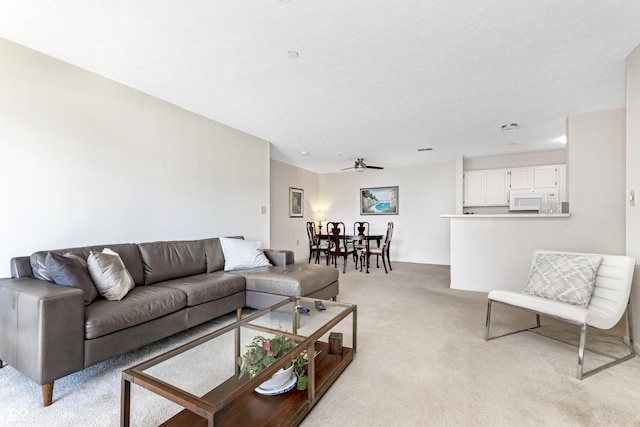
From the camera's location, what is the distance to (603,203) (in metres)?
3.36

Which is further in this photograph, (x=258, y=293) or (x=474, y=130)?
(x=474, y=130)

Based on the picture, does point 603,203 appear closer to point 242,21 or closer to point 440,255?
point 440,255

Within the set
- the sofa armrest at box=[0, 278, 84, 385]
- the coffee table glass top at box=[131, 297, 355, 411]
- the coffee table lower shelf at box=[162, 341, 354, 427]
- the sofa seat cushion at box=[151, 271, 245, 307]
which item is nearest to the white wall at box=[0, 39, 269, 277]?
the sofa armrest at box=[0, 278, 84, 385]

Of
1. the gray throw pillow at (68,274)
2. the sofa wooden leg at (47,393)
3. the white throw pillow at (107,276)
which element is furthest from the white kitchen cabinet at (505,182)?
the sofa wooden leg at (47,393)

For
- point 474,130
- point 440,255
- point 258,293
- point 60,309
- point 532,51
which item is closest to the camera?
point 60,309

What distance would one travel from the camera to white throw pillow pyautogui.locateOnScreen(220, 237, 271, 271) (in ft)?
10.9

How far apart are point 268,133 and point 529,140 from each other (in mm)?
4314

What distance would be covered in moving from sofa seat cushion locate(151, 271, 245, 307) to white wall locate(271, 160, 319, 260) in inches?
133

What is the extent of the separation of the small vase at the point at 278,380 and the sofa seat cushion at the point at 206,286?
1215 millimetres

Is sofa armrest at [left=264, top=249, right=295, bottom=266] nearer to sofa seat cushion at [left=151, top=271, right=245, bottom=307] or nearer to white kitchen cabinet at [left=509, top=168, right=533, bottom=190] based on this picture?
sofa seat cushion at [left=151, top=271, right=245, bottom=307]

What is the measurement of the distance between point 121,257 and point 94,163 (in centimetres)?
93

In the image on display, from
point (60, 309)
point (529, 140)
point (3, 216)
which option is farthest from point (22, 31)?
point (529, 140)

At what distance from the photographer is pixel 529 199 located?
546 centimetres

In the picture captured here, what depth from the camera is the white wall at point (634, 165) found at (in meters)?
2.20
